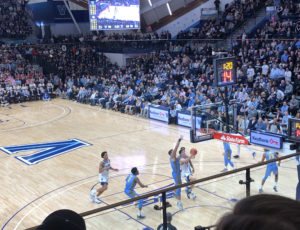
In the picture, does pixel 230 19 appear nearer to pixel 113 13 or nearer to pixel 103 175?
pixel 113 13

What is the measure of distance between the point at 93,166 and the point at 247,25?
18599 millimetres

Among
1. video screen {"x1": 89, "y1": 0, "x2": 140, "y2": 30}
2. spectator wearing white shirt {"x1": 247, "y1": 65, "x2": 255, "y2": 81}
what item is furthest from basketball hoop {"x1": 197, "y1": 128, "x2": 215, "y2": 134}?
video screen {"x1": 89, "y1": 0, "x2": 140, "y2": 30}

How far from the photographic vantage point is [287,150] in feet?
45.5

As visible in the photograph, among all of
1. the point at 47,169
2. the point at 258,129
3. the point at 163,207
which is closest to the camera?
the point at 163,207

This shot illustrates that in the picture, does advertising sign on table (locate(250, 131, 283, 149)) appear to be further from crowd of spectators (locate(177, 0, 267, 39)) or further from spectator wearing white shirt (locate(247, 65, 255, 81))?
crowd of spectators (locate(177, 0, 267, 39))

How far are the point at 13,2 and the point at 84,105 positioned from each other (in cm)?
1851

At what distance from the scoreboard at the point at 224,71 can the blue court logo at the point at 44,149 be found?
652 centimetres

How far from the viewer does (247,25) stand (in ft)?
91.1

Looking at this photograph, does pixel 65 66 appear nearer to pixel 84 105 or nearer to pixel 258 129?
pixel 84 105

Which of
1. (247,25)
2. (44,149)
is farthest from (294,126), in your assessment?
(247,25)

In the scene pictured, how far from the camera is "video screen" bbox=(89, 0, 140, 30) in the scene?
2736 centimetres

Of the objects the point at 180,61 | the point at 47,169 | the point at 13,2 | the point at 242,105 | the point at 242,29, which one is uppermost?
the point at 13,2

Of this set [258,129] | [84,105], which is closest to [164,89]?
[84,105]

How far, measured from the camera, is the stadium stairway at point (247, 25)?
27219mm
